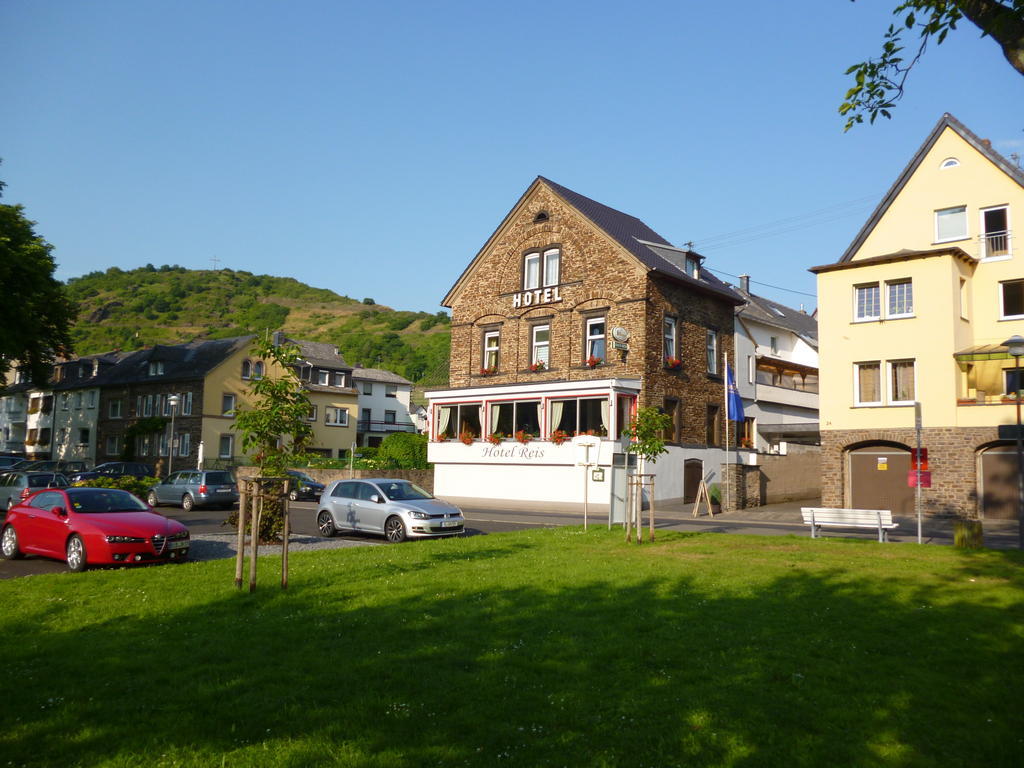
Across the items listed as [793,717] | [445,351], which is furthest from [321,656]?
[445,351]

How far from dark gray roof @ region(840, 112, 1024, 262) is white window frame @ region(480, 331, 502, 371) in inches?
663

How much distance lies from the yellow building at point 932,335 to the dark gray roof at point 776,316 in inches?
493

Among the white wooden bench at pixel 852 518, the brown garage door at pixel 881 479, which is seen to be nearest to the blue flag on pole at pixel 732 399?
the brown garage door at pixel 881 479

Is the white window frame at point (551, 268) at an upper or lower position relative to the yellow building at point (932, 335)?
upper

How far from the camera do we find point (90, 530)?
1447cm

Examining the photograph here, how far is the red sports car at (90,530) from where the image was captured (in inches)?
569

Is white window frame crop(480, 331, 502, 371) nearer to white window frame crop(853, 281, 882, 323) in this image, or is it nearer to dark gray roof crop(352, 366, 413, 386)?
white window frame crop(853, 281, 882, 323)

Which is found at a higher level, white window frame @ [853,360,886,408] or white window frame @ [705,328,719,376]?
white window frame @ [705,328,719,376]

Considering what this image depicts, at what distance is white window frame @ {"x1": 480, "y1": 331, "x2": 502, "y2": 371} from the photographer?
41.8m

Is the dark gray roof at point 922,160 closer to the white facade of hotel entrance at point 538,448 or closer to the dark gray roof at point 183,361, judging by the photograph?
the white facade of hotel entrance at point 538,448

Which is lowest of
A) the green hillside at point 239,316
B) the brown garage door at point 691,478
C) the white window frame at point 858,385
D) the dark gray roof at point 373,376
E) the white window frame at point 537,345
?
the brown garage door at point 691,478

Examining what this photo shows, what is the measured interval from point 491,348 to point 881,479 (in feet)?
64.5

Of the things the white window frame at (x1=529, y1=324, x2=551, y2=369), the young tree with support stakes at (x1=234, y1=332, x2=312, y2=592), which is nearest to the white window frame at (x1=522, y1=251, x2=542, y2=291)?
the white window frame at (x1=529, y1=324, x2=551, y2=369)

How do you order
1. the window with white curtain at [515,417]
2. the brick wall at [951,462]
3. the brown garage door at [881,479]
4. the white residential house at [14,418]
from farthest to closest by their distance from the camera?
the white residential house at [14,418] < the window with white curtain at [515,417] < the brown garage door at [881,479] < the brick wall at [951,462]
